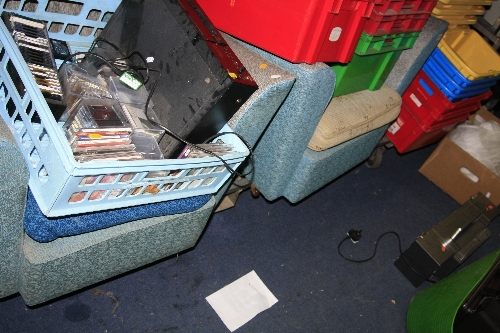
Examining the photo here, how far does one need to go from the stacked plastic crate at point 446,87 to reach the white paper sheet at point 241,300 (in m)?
0.98

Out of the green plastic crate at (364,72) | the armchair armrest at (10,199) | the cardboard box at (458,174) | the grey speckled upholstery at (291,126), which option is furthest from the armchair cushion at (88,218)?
the cardboard box at (458,174)

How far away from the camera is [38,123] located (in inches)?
28.2

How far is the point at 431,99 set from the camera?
173cm

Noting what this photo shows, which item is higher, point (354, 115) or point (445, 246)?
point (354, 115)

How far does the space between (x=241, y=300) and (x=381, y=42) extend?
3.00 feet

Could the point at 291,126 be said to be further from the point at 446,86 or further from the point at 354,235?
the point at 446,86

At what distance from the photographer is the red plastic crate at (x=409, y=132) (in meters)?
1.81

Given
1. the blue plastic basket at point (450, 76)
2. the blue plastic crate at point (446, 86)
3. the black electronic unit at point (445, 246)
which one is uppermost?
the blue plastic basket at point (450, 76)

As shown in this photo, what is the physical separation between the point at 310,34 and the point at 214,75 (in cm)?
28

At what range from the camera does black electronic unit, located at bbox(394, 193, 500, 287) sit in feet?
4.88

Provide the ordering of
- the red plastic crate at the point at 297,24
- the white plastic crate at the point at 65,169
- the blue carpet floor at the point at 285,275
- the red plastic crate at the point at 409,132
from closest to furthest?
the white plastic crate at the point at 65,169
the red plastic crate at the point at 297,24
the blue carpet floor at the point at 285,275
the red plastic crate at the point at 409,132

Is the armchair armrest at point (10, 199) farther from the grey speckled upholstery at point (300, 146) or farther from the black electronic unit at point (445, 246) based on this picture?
the black electronic unit at point (445, 246)

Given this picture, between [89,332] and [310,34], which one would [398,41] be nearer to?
[310,34]

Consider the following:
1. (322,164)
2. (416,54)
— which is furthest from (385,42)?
(322,164)
